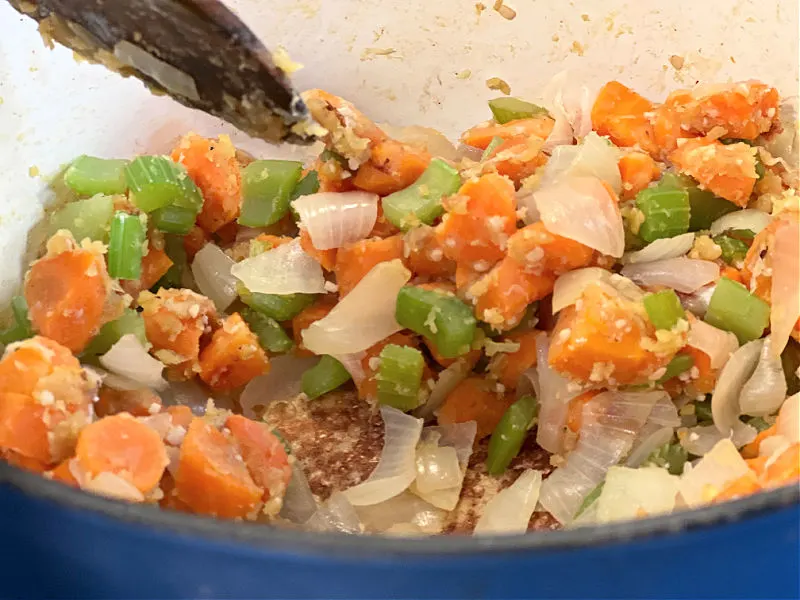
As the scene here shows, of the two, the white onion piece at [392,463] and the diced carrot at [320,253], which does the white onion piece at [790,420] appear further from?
the diced carrot at [320,253]

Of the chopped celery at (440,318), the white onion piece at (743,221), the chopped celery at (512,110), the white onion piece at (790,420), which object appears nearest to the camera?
the white onion piece at (790,420)

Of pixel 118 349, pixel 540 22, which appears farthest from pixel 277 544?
pixel 540 22

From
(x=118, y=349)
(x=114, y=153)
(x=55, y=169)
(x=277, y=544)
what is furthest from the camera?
(x=114, y=153)

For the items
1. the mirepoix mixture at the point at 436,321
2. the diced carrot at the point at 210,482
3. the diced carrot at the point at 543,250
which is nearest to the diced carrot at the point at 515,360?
the mirepoix mixture at the point at 436,321

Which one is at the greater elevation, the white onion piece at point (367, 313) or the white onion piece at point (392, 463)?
the white onion piece at point (367, 313)

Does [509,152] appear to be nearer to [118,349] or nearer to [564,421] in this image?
[564,421]

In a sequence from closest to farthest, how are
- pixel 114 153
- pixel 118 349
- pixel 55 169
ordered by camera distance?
1. pixel 118 349
2. pixel 55 169
3. pixel 114 153

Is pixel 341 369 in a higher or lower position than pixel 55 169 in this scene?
lower

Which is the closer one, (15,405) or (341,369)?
(15,405)
